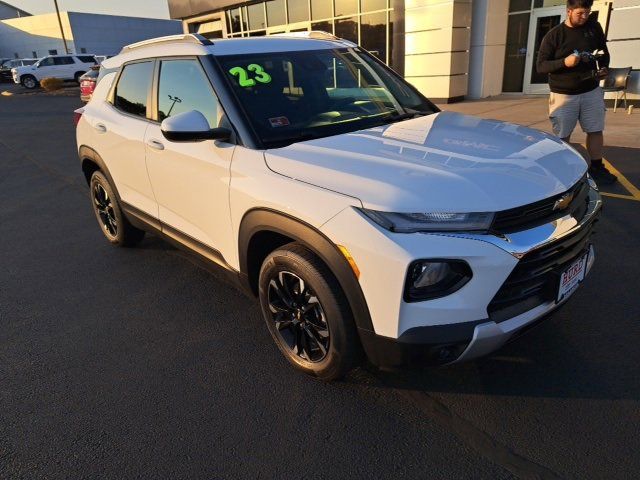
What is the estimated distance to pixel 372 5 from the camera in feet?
48.8

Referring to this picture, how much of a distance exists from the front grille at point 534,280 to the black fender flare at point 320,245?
546mm

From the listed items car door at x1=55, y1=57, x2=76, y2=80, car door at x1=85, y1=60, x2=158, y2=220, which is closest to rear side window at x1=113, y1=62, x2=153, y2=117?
car door at x1=85, y1=60, x2=158, y2=220

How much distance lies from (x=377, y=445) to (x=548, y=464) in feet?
2.37

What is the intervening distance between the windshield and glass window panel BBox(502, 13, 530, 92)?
11000mm

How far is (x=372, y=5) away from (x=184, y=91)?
526 inches

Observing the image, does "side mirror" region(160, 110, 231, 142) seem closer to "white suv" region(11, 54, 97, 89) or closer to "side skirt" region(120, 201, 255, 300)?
"side skirt" region(120, 201, 255, 300)

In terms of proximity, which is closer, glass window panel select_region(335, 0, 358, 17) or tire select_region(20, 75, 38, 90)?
glass window panel select_region(335, 0, 358, 17)

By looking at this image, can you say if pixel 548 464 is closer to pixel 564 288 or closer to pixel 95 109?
pixel 564 288

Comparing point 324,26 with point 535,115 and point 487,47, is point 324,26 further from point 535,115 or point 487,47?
point 535,115

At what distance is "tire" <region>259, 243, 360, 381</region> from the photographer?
2.30m

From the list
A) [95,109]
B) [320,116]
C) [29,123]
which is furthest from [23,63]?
[320,116]

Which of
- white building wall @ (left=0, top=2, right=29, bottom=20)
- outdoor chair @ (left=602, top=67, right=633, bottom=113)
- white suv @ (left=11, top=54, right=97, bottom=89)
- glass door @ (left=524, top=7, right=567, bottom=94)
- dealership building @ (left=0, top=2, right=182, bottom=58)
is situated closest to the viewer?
outdoor chair @ (left=602, top=67, right=633, bottom=113)

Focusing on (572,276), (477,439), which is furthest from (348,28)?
(477,439)

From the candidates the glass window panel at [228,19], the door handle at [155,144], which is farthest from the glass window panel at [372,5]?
the door handle at [155,144]
